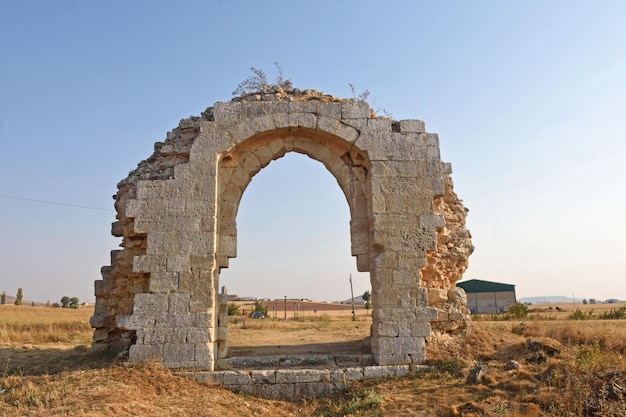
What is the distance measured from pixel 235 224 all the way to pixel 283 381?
267 cm

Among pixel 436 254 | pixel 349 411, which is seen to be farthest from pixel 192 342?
pixel 436 254

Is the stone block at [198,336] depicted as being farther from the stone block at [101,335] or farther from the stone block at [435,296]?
the stone block at [435,296]

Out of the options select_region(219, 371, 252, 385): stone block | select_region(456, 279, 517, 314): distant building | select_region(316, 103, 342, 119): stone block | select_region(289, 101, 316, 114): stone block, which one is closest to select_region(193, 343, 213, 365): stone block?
select_region(219, 371, 252, 385): stone block

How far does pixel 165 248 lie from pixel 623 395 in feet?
20.5

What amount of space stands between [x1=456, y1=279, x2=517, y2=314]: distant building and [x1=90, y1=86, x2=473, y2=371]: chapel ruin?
2165 cm

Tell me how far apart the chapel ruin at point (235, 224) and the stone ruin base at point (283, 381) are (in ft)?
0.89

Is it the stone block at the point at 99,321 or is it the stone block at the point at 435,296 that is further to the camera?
the stone block at the point at 99,321

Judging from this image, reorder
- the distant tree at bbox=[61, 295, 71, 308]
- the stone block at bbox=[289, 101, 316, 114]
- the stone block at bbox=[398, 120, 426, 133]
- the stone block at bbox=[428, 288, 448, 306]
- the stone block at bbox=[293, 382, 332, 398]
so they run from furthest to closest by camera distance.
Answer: the distant tree at bbox=[61, 295, 71, 308], the stone block at bbox=[398, 120, 426, 133], the stone block at bbox=[289, 101, 316, 114], the stone block at bbox=[428, 288, 448, 306], the stone block at bbox=[293, 382, 332, 398]

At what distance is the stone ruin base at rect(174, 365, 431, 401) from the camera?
21.6 ft

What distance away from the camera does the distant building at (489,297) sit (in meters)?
28.4

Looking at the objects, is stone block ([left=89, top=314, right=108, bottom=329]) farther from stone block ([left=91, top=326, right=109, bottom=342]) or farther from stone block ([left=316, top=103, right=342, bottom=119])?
stone block ([left=316, top=103, right=342, bottom=119])

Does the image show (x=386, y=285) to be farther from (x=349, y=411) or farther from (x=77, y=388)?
(x=77, y=388)

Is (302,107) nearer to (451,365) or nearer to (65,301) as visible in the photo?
(451,365)

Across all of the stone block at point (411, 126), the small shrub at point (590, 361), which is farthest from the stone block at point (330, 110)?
the small shrub at point (590, 361)
